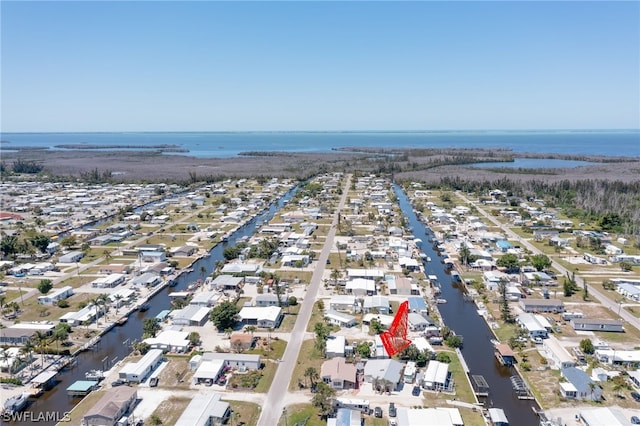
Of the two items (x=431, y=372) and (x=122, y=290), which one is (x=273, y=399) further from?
(x=122, y=290)

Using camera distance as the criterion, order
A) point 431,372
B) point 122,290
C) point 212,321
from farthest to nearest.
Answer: point 122,290 < point 212,321 < point 431,372

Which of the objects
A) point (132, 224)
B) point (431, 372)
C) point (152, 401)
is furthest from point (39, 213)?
point (431, 372)

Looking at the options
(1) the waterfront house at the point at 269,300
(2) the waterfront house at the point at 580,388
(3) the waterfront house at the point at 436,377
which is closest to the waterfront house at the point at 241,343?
(1) the waterfront house at the point at 269,300

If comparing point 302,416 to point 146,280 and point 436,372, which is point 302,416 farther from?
point 146,280

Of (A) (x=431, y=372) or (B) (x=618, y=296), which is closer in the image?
(A) (x=431, y=372)

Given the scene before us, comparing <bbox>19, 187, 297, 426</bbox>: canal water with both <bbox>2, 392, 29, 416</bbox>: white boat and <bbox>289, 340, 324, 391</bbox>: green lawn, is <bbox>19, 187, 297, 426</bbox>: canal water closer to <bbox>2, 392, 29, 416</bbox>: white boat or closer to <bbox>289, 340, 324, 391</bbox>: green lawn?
<bbox>2, 392, 29, 416</bbox>: white boat

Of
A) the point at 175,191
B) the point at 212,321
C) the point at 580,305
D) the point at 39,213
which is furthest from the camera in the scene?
the point at 175,191
